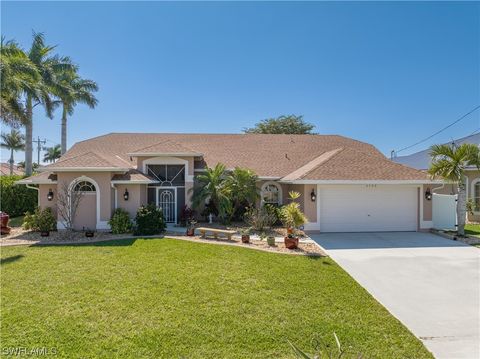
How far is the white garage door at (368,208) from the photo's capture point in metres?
15.5

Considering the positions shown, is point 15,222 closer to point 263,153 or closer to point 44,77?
point 44,77

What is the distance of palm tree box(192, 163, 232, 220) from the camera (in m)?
17.0

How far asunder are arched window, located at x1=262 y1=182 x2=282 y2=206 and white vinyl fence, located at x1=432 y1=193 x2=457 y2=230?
9757 mm

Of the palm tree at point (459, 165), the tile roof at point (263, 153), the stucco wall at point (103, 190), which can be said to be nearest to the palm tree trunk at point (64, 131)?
the tile roof at point (263, 153)

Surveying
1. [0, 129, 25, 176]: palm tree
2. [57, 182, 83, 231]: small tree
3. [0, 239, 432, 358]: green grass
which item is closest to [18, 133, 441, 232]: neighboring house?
[57, 182, 83, 231]: small tree

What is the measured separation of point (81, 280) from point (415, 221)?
17406 mm

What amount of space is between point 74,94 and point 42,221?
2177 centimetres

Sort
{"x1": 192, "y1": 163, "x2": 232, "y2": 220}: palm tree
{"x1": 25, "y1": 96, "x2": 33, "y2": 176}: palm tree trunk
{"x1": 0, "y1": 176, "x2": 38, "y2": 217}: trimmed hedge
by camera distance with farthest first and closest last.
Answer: {"x1": 25, "y1": 96, "x2": 33, "y2": 176}: palm tree trunk, {"x1": 0, "y1": 176, "x2": 38, "y2": 217}: trimmed hedge, {"x1": 192, "y1": 163, "x2": 232, "y2": 220}: palm tree

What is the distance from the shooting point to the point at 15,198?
2147cm

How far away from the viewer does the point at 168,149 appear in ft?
60.5

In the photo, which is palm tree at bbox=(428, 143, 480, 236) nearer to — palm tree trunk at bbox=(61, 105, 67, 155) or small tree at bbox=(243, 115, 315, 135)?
small tree at bbox=(243, 115, 315, 135)

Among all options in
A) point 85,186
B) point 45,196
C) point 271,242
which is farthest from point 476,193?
point 45,196

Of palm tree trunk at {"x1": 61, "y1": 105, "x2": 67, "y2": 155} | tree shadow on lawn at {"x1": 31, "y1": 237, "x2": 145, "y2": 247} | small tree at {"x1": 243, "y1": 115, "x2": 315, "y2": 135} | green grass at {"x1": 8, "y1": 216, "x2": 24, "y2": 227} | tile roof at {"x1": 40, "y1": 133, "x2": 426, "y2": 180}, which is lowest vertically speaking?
tree shadow on lawn at {"x1": 31, "y1": 237, "x2": 145, "y2": 247}

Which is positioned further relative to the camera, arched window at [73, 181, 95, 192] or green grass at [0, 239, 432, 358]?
arched window at [73, 181, 95, 192]
